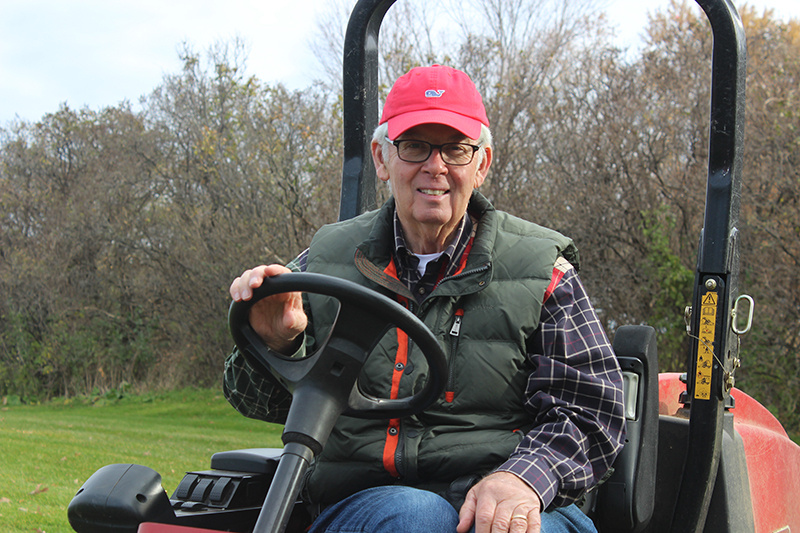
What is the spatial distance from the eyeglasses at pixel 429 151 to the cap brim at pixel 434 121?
46 mm

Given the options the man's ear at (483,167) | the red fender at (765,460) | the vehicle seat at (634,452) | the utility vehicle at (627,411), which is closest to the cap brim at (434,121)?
the man's ear at (483,167)

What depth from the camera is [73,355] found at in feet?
52.7

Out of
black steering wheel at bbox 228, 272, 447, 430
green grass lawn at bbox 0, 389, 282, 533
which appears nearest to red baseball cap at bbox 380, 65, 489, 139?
black steering wheel at bbox 228, 272, 447, 430

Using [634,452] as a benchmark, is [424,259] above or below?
above

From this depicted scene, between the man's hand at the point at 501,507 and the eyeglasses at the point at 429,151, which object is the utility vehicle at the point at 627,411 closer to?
A: the man's hand at the point at 501,507

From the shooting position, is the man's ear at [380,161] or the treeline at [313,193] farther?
the treeline at [313,193]

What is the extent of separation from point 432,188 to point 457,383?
1.69 feet

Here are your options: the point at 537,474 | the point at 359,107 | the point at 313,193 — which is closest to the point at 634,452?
the point at 537,474

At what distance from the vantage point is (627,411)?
2104 millimetres

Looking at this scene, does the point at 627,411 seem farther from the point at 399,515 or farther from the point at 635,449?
the point at 399,515

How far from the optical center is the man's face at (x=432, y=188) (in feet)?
6.82

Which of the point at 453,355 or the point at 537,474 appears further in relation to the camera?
the point at 453,355

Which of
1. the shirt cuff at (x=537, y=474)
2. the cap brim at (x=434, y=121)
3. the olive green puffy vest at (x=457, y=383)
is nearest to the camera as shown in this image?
the shirt cuff at (x=537, y=474)

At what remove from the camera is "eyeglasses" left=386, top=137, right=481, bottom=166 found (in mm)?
2088
